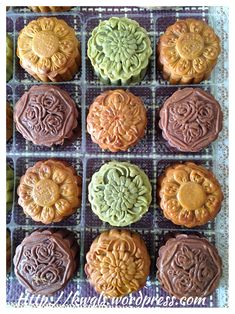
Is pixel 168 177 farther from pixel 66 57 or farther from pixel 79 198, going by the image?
pixel 66 57

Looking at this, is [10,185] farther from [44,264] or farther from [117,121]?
[117,121]

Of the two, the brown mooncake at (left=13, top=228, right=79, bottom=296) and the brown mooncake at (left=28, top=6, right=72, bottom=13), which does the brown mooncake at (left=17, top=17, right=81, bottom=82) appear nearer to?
the brown mooncake at (left=28, top=6, right=72, bottom=13)

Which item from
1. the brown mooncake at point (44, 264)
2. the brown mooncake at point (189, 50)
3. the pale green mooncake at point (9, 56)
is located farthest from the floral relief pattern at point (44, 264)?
the brown mooncake at point (189, 50)

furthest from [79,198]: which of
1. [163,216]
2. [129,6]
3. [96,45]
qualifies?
[129,6]

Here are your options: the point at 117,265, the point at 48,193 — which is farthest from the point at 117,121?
the point at 117,265

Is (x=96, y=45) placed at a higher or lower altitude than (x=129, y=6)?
lower

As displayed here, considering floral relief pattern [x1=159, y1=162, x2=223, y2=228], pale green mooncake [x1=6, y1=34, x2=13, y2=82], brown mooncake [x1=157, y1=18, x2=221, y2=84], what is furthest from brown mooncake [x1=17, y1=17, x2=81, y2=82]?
floral relief pattern [x1=159, y1=162, x2=223, y2=228]

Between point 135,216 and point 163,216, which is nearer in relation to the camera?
point 135,216
